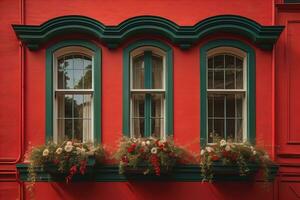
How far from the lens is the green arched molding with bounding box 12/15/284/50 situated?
8.47 m

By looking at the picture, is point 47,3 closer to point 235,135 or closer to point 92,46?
point 92,46

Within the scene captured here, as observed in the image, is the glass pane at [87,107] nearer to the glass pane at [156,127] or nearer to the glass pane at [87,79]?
the glass pane at [87,79]

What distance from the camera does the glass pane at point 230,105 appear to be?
8805 millimetres

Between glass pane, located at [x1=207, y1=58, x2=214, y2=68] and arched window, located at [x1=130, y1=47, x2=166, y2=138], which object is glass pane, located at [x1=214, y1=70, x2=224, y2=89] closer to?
glass pane, located at [x1=207, y1=58, x2=214, y2=68]

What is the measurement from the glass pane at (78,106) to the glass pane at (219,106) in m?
2.73

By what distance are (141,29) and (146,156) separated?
Result: 250 cm

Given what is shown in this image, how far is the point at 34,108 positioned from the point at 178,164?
10.1 ft

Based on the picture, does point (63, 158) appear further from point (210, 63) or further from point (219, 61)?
point (219, 61)

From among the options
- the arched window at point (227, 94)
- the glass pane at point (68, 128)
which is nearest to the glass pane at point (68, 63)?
the glass pane at point (68, 128)

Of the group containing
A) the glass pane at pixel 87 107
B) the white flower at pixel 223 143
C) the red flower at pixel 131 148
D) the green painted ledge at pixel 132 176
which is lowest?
the green painted ledge at pixel 132 176

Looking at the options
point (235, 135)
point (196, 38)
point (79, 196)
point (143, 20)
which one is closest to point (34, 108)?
point (79, 196)

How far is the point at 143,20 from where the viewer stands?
27.9ft

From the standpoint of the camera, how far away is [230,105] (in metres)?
8.81

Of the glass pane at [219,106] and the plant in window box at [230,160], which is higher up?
the glass pane at [219,106]
